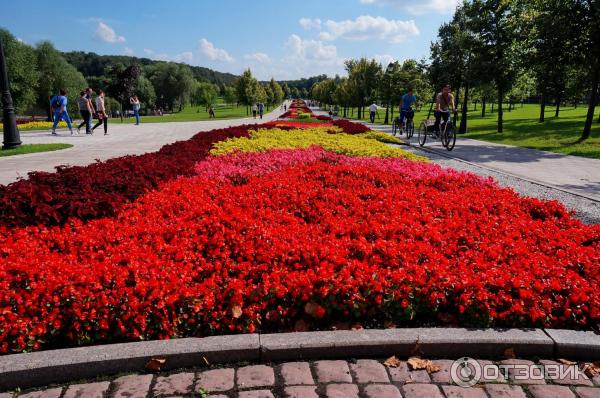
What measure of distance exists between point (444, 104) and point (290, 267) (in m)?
12.3

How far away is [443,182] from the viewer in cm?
762

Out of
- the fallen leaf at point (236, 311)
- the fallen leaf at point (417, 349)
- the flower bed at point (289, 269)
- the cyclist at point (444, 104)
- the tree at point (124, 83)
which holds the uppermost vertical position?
the tree at point (124, 83)

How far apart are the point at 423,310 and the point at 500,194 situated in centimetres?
413

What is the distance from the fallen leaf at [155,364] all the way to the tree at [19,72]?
52.4 metres

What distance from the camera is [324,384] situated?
2.77 m

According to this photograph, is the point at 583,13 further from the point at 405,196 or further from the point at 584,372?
the point at 584,372

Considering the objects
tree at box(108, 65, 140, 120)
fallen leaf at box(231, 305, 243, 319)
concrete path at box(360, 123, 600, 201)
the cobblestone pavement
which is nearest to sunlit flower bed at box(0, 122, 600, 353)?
fallen leaf at box(231, 305, 243, 319)

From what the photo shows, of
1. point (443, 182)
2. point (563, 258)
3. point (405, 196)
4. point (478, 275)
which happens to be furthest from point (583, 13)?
point (478, 275)

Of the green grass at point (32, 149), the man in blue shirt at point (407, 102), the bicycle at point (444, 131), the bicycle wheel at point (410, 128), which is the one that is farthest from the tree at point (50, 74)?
the bicycle at point (444, 131)

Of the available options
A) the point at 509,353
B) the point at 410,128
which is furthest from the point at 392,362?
the point at 410,128

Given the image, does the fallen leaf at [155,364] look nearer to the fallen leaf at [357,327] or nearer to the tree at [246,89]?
the fallen leaf at [357,327]

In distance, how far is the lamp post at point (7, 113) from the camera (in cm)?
1366

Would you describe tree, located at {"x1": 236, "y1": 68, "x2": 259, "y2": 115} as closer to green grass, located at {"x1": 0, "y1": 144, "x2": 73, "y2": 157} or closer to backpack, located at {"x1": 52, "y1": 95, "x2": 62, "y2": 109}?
backpack, located at {"x1": 52, "y1": 95, "x2": 62, "y2": 109}

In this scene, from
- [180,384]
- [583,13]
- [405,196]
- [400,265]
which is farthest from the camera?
[583,13]
